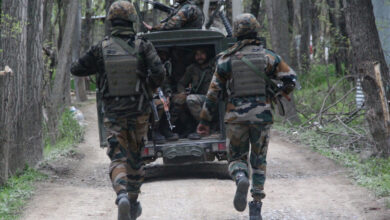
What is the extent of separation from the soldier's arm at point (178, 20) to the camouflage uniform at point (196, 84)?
0.68 meters

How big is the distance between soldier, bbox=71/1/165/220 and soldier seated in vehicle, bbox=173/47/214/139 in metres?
3.15

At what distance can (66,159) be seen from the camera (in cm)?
1213

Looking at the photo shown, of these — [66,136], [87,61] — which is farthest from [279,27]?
[87,61]

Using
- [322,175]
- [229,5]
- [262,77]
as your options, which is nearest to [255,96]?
[262,77]

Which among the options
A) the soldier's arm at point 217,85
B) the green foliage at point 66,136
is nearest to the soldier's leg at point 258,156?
the soldier's arm at point 217,85

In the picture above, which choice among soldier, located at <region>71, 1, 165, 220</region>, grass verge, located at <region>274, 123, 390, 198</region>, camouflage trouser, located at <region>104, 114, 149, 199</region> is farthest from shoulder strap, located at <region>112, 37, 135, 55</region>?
grass verge, located at <region>274, 123, 390, 198</region>

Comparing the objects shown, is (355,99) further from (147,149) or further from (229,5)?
(229,5)

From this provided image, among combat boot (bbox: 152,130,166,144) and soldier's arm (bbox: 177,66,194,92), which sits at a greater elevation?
soldier's arm (bbox: 177,66,194,92)

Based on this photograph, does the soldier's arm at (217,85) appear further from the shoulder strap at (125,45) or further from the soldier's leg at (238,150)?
the shoulder strap at (125,45)

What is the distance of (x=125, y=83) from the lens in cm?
613

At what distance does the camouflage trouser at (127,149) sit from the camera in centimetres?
611

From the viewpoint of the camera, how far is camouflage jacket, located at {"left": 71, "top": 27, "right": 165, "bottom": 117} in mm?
6184

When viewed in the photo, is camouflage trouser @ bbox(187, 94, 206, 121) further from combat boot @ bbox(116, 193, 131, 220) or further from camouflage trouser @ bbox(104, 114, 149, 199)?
combat boot @ bbox(116, 193, 131, 220)

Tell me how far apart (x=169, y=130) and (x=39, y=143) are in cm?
240
